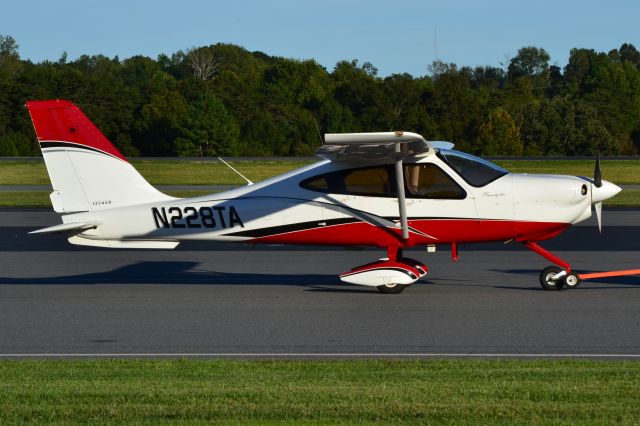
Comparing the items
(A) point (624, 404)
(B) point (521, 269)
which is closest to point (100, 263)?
(B) point (521, 269)

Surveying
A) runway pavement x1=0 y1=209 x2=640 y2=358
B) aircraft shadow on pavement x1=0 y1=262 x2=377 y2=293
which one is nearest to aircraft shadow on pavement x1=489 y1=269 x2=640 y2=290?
runway pavement x1=0 y1=209 x2=640 y2=358

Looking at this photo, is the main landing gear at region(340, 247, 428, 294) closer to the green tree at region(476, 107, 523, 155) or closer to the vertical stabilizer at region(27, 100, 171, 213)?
the vertical stabilizer at region(27, 100, 171, 213)

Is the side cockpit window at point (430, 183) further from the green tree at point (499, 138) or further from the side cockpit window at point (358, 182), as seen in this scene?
the green tree at point (499, 138)

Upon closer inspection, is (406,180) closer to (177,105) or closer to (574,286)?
(574,286)

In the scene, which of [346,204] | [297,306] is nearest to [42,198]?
[346,204]

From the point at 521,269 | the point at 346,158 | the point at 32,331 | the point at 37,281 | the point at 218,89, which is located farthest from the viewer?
the point at 218,89

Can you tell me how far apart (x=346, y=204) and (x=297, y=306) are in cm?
188

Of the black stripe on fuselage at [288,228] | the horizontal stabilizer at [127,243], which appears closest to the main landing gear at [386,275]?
the black stripe on fuselage at [288,228]

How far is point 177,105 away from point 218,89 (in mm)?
7665

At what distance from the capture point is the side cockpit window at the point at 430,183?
13312 millimetres

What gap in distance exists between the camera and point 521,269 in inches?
614

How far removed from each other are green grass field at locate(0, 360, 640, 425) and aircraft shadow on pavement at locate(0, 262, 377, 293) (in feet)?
17.8

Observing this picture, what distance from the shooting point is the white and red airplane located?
43.4ft

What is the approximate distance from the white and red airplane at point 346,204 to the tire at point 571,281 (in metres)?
0.01
